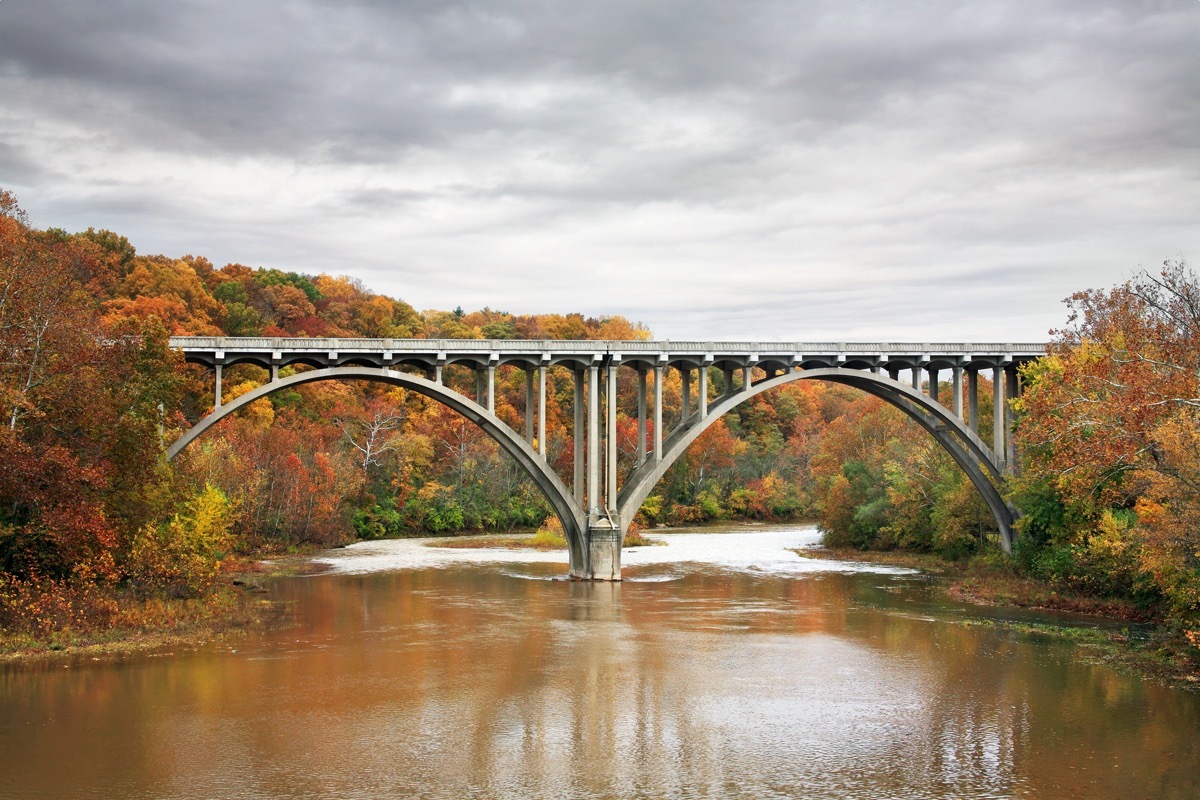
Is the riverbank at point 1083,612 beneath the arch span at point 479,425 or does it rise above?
beneath

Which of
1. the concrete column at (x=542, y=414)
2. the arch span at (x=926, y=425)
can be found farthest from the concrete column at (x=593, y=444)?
the concrete column at (x=542, y=414)

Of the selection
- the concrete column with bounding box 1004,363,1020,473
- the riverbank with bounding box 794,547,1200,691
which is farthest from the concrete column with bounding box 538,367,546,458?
the concrete column with bounding box 1004,363,1020,473

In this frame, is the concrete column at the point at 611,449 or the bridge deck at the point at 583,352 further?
the concrete column at the point at 611,449

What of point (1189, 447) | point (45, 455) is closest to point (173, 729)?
point (45, 455)

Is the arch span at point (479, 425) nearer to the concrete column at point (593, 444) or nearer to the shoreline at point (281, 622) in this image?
the concrete column at point (593, 444)

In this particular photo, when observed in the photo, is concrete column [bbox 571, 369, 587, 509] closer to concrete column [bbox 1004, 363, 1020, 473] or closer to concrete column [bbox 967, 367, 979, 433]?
concrete column [bbox 967, 367, 979, 433]

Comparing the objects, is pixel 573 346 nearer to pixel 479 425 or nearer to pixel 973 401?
pixel 479 425

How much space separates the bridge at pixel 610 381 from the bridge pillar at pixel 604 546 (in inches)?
1.4

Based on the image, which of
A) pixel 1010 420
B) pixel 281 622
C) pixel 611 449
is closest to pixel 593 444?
pixel 611 449

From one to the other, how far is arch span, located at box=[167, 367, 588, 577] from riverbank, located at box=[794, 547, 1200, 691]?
13.1 metres

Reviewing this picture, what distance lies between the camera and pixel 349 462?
6272 cm

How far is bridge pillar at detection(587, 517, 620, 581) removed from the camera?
36688 millimetres

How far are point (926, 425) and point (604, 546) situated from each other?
14041 mm

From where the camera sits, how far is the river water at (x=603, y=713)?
14.5 meters
